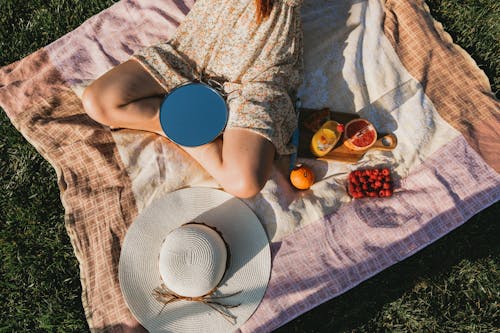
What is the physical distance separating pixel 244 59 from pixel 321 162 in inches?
33.1

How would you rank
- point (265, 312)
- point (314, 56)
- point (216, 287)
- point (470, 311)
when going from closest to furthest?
point (216, 287)
point (265, 312)
point (470, 311)
point (314, 56)

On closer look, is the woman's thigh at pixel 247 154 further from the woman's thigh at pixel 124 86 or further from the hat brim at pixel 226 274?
the woman's thigh at pixel 124 86

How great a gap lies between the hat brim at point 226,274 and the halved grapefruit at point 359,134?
2.49 ft

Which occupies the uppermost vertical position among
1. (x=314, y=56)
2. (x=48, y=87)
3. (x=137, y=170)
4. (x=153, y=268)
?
(x=314, y=56)

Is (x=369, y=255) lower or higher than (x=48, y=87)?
lower

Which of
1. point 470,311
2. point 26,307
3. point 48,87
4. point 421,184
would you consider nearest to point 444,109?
point 421,184

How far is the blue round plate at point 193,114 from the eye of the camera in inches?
83.7

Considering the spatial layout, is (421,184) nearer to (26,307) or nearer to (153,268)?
(153,268)

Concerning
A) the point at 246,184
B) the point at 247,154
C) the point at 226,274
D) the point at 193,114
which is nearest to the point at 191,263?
the point at 226,274

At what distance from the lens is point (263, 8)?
213 centimetres

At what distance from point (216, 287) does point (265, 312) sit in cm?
37

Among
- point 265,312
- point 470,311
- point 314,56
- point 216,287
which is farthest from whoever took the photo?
point 314,56

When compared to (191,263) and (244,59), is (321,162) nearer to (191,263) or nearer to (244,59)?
(244,59)

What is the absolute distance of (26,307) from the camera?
2531 millimetres
